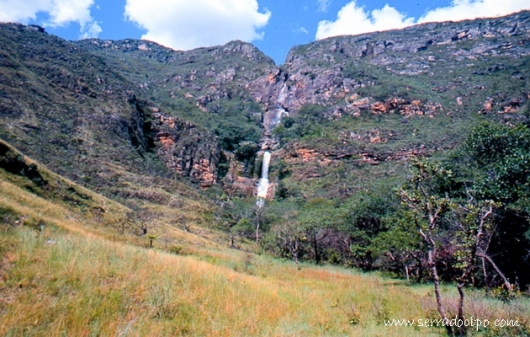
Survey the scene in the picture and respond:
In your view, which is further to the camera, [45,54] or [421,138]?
[421,138]

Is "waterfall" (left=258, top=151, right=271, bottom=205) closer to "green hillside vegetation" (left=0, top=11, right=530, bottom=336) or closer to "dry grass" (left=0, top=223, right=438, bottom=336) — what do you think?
"green hillside vegetation" (left=0, top=11, right=530, bottom=336)

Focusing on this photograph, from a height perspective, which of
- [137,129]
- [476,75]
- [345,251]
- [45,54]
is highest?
[476,75]

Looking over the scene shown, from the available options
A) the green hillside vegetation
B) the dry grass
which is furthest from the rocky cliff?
the dry grass

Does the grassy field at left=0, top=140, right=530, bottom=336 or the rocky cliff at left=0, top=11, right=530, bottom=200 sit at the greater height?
the rocky cliff at left=0, top=11, right=530, bottom=200

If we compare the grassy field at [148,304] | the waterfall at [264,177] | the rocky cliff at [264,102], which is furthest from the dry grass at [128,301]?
the waterfall at [264,177]

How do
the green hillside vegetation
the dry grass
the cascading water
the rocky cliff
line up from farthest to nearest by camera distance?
the cascading water → the rocky cliff → the green hillside vegetation → the dry grass

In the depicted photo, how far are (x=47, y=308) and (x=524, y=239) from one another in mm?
16485

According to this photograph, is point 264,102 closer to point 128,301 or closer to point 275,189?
point 275,189

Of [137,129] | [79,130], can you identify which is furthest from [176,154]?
[79,130]

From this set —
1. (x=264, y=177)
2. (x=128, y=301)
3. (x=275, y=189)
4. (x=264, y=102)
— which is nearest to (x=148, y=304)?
(x=128, y=301)

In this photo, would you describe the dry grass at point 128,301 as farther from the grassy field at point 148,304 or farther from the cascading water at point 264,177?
the cascading water at point 264,177

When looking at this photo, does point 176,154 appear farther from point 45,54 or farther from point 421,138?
point 421,138

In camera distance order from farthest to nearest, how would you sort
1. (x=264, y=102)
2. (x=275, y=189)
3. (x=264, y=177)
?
(x=264, y=102)
(x=264, y=177)
(x=275, y=189)

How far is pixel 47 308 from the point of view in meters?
2.96
